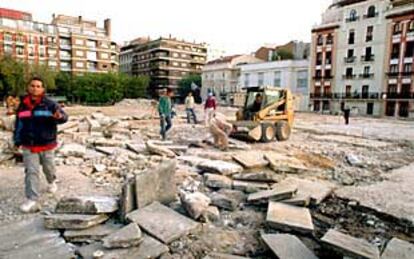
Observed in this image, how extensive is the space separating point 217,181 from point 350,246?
247 cm

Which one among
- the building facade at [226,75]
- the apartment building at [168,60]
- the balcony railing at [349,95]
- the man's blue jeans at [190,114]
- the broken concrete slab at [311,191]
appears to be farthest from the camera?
the apartment building at [168,60]

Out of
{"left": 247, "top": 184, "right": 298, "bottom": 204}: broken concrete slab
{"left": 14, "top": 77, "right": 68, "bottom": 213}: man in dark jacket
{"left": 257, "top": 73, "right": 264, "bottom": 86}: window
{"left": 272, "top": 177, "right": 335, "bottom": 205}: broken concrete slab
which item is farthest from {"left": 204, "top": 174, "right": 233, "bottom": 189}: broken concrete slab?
{"left": 257, "top": 73, "right": 264, "bottom": 86}: window

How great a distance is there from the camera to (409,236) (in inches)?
155

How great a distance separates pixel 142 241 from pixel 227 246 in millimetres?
878

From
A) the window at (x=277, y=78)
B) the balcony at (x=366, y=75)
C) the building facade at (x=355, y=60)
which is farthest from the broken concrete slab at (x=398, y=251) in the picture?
the window at (x=277, y=78)

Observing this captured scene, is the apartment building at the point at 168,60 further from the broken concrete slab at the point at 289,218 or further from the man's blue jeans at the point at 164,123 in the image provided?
the broken concrete slab at the point at 289,218

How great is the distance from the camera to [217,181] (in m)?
5.39

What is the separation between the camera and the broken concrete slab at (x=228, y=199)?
4.44 m

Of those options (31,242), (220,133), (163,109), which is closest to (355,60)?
(163,109)

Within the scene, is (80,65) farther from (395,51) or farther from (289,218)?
(289,218)

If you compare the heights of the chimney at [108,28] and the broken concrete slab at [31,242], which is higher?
the chimney at [108,28]

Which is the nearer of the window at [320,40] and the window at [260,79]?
the window at [320,40]

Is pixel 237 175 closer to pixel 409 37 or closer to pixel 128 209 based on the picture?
pixel 128 209

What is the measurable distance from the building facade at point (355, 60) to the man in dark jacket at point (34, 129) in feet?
138
